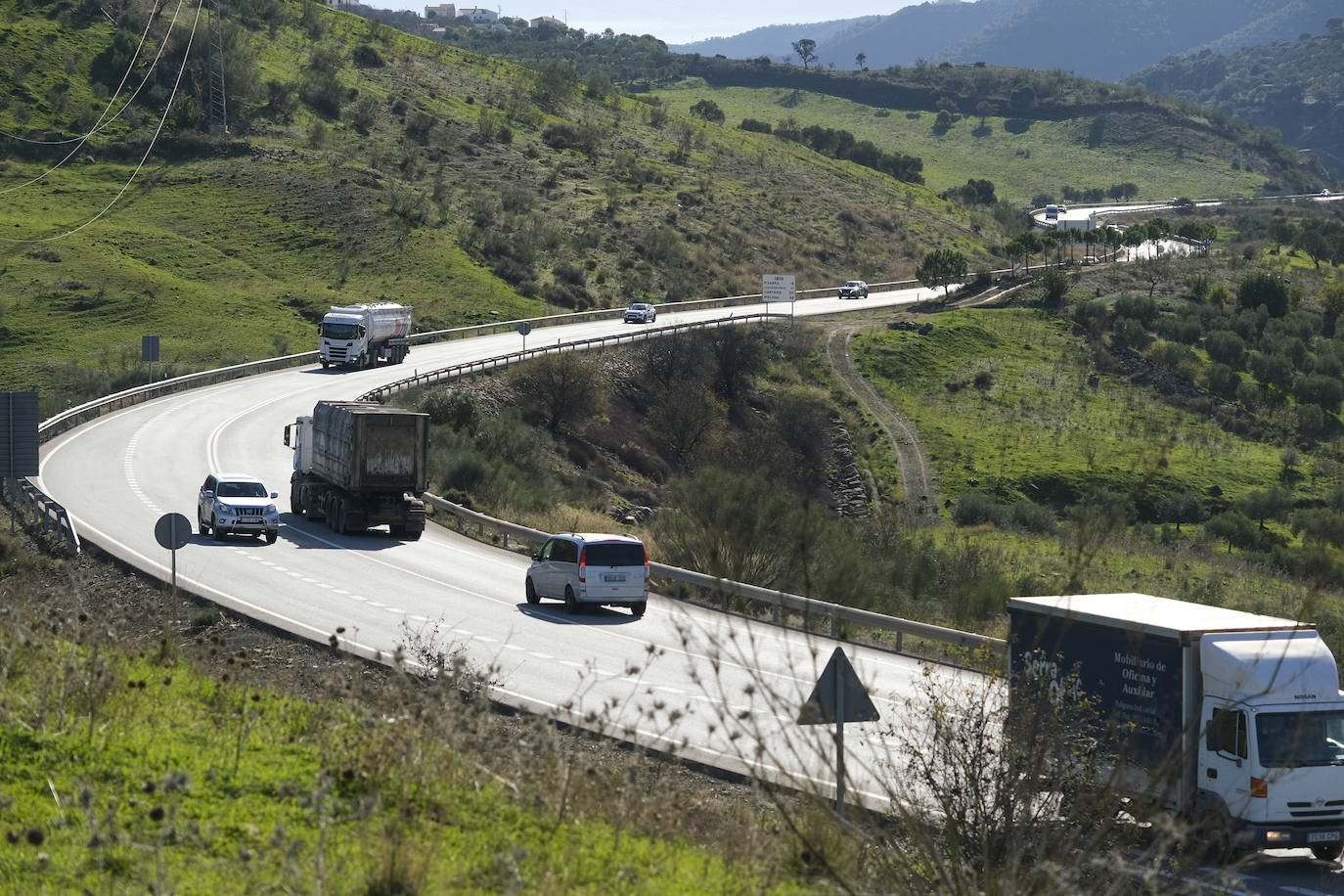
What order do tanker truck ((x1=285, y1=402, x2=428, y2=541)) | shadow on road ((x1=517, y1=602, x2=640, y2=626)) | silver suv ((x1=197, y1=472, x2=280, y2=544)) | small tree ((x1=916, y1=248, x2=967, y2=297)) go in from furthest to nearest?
small tree ((x1=916, y1=248, x2=967, y2=297)) → tanker truck ((x1=285, y1=402, x2=428, y2=541)) → silver suv ((x1=197, y1=472, x2=280, y2=544)) → shadow on road ((x1=517, y1=602, x2=640, y2=626))

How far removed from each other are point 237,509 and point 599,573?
10525mm

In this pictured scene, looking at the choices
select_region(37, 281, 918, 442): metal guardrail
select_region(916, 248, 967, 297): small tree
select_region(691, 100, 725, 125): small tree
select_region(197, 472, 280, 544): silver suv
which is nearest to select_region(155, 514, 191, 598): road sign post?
select_region(197, 472, 280, 544): silver suv

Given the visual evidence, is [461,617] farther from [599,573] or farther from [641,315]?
[641,315]

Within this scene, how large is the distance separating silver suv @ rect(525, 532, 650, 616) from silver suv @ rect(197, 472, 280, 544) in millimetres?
9015

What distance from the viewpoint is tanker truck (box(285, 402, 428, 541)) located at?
1332 inches

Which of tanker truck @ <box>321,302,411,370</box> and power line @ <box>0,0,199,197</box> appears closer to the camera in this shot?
tanker truck @ <box>321,302,411,370</box>

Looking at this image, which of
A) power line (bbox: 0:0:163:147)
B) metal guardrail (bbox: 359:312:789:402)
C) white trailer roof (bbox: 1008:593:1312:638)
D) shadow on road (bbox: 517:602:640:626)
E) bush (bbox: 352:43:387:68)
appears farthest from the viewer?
bush (bbox: 352:43:387:68)

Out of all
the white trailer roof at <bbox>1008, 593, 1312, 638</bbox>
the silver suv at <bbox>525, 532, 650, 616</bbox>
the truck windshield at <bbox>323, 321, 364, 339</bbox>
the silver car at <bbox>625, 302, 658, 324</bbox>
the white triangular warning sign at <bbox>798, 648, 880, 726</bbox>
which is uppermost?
the white triangular warning sign at <bbox>798, 648, 880, 726</bbox>

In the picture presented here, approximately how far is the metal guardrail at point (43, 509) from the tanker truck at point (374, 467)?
22.2ft

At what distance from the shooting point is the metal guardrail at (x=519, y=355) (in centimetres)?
5438

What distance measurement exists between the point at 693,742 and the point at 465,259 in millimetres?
72812

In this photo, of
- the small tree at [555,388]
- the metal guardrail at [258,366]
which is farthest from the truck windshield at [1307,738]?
the small tree at [555,388]

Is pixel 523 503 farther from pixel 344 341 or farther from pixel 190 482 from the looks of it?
pixel 344 341

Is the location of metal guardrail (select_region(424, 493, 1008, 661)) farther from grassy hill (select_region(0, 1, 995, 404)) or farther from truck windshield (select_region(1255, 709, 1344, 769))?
grassy hill (select_region(0, 1, 995, 404))
